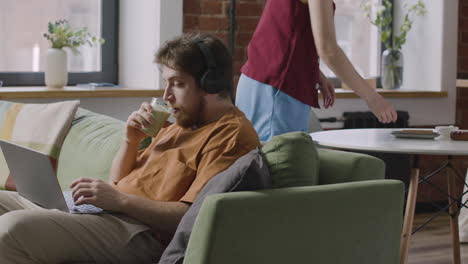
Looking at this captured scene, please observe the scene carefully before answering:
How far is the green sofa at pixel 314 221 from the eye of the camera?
5.95 feet

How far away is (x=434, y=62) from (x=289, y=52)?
2481 millimetres

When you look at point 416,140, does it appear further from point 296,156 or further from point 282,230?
point 282,230

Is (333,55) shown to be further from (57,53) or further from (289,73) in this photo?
(57,53)

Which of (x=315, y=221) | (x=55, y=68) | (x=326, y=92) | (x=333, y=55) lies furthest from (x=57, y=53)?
(x=315, y=221)

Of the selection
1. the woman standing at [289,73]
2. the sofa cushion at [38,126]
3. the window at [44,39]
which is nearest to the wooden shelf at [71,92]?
the window at [44,39]

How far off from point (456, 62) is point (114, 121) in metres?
2.68

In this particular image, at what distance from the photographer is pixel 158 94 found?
422 cm

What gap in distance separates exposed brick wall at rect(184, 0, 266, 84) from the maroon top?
145 cm

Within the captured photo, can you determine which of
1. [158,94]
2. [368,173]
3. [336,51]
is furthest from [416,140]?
[158,94]

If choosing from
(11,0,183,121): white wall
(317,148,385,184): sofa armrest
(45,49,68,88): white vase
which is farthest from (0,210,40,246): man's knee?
(45,49,68,88): white vase

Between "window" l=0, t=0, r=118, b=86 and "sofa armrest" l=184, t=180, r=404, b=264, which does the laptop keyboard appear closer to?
"sofa armrest" l=184, t=180, r=404, b=264

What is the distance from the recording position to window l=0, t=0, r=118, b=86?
422cm

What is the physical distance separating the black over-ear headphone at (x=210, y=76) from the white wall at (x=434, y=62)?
2.82 m

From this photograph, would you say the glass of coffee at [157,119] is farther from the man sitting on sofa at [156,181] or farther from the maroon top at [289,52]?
the maroon top at [289,52]
